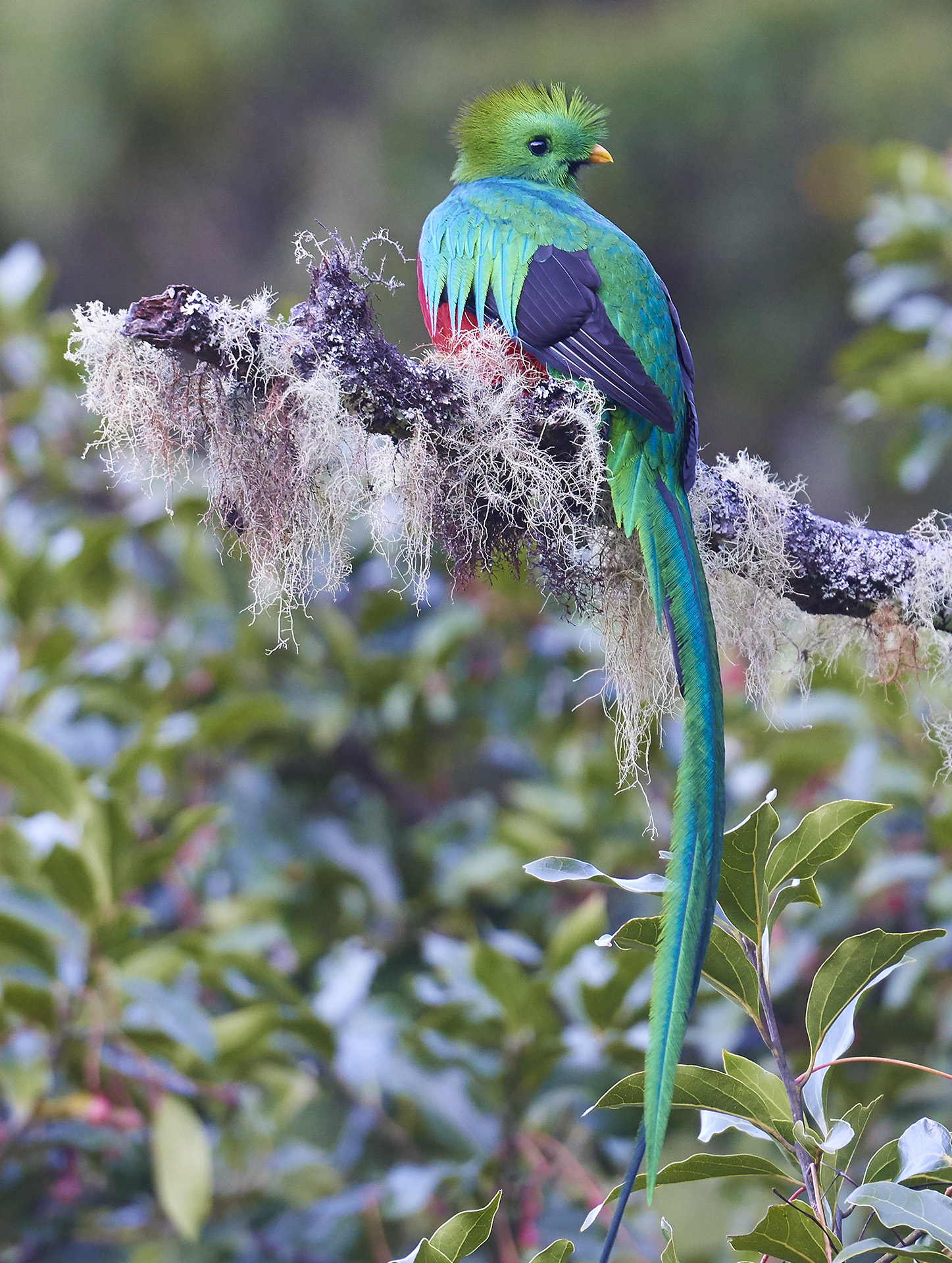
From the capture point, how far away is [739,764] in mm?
2225

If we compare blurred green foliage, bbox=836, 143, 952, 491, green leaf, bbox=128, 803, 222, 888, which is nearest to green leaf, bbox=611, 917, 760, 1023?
green leaf, bbox=128, 803, 222, 888

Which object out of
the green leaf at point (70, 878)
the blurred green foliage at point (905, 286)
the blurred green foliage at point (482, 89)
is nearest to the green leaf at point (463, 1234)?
the green leaf at point (70, 878)

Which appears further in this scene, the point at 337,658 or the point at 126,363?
the point at 337,658

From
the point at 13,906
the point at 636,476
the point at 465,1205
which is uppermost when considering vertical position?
the point at 636,476

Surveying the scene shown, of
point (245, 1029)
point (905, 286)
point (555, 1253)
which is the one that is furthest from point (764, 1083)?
point (905, 286)

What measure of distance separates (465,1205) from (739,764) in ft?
3.06

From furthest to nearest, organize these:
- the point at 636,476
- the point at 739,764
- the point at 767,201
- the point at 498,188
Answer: the point at 767,201 → the point at 739,764 → the point at 498,188 → the point at 636,476

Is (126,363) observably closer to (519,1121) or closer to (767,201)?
(519,1121)

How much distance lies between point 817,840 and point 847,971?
0.39ft

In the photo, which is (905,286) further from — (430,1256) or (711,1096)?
(430,1256)

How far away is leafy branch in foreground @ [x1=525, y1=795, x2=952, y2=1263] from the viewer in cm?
86

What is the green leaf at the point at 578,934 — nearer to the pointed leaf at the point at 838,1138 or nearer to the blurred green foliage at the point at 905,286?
the pointed leaf at the point at 838,1138

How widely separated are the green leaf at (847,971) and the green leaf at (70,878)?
1067 mm

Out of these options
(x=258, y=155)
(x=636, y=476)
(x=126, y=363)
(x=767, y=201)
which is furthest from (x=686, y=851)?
(x=258, y=155)
